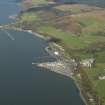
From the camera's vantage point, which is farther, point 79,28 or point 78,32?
point 79,28

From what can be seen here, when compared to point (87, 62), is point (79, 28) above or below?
below

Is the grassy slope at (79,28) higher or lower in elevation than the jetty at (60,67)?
lower

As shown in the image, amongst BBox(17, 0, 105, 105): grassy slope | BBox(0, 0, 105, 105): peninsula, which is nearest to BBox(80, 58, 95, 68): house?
BBox(0, 0, 105, 105): peninsula

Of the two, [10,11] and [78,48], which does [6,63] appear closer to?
[78,48]

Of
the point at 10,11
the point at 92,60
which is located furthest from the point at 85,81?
the point at 10,11

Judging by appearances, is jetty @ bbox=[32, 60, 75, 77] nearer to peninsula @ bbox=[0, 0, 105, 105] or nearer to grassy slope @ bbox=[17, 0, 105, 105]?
peninsula @ bbox=[0, 0, 105, 105]

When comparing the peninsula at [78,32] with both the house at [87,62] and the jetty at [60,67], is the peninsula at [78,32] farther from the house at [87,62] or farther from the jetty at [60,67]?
the jetty at [60,67]

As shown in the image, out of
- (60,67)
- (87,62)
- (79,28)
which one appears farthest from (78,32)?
(60,67)

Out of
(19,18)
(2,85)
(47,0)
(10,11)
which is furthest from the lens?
(47,0)

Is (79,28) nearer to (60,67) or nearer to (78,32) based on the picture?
(78,32)

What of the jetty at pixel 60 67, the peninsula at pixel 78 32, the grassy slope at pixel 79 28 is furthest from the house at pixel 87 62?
the jetty at pixel 60 67


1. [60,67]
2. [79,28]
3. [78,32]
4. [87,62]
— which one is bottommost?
[79,28]
